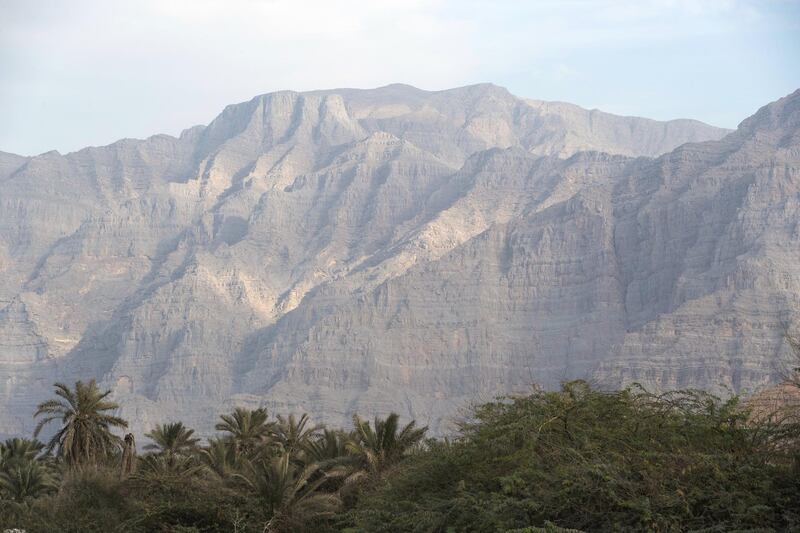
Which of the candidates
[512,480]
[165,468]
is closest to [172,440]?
[165,468]

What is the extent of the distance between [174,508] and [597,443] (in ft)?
59.1

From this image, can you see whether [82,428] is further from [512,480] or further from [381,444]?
[512,480]

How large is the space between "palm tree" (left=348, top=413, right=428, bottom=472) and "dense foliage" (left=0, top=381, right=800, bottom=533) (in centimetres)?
7

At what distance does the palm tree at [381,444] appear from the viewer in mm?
52562

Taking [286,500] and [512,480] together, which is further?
[286,500]

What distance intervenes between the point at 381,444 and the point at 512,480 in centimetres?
1897

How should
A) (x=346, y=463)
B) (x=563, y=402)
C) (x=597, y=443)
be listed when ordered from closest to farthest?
(x=597, y=443)
(x=563, y=402)
(x=346, y=463)

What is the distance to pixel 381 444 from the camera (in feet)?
177

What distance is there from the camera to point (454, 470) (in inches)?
1641

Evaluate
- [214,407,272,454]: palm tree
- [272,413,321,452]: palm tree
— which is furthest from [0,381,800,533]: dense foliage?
[214,407,272,454]: palm tree

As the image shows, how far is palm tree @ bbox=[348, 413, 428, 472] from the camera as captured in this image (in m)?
52.6

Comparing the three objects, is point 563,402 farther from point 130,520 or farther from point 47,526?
point 47,526

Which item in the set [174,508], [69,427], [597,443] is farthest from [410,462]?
[69,427]

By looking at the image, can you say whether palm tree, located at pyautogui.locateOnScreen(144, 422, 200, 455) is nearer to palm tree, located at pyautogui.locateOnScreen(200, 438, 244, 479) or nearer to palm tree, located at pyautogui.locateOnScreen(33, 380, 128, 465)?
palm tree, located at pyautogui.locateOnScreen(200, 438, 244, 479)
